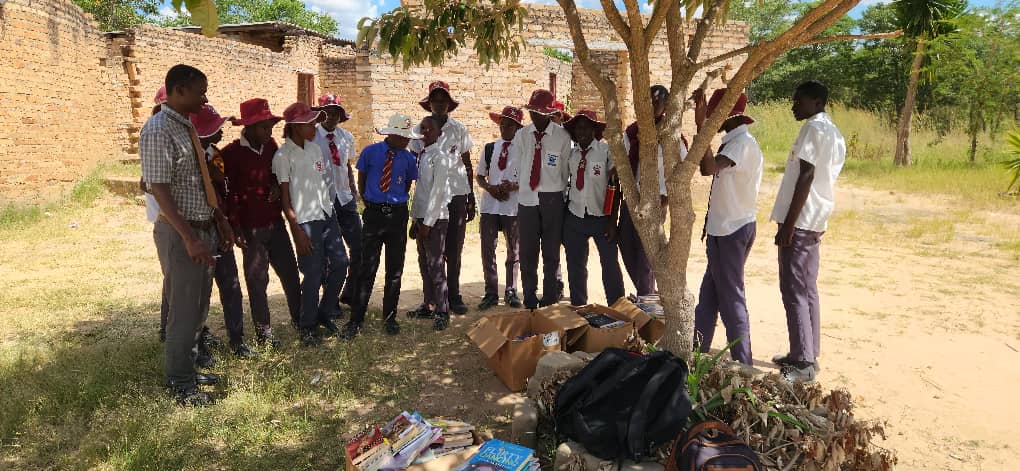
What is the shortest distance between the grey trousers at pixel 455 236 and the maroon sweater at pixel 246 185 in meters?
1.48

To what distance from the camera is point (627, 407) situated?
257 centimetres

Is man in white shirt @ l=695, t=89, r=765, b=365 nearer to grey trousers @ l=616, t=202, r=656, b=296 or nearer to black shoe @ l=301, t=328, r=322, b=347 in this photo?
grey trousers @ l=616, t=202, r=656, b=296

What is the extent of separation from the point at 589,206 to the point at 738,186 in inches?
45.7

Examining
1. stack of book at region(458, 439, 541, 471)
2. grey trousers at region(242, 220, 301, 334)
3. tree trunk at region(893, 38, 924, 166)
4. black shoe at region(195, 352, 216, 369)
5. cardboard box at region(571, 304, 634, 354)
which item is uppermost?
tree trunk at region(893, 38, 924, 166)

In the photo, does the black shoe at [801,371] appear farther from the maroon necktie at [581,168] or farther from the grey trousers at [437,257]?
the grey trousers at [437,257]

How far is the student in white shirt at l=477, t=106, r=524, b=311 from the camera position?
5316mm

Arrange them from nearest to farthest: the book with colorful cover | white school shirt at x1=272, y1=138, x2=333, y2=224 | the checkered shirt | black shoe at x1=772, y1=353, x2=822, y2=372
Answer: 1. the book with colorful cover
2. the checkered shirt
3. black shoe at x1=772, y1=353, x2=822, y2=372
4. white school shirt at x1=272, y1=138, x2=333, y2=224

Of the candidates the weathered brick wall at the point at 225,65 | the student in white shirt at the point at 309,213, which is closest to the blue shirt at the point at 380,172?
the student in white shirt at the point at 309,213

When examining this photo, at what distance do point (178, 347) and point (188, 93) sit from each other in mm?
1389

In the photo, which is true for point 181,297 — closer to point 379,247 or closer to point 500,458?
point 379,247

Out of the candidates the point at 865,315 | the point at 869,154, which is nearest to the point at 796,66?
the point at 869,154

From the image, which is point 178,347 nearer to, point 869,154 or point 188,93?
point 188,93

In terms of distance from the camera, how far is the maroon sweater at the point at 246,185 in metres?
4.05

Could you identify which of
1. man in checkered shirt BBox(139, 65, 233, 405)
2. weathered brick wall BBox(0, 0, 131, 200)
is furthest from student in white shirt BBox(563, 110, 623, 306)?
weathered brick wall BBox(0, 0, 131, 200)
